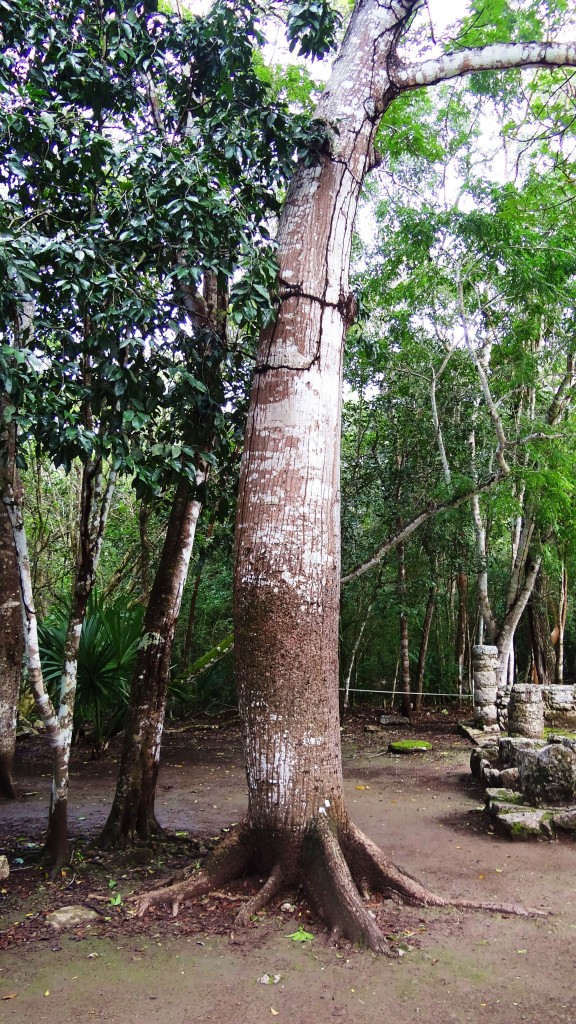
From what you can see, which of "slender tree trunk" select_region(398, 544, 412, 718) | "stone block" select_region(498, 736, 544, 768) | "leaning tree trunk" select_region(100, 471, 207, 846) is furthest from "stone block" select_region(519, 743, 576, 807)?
"slender tree trunk" select_region(398, 544, 412, 718)

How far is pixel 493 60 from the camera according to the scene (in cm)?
420

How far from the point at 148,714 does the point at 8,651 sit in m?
2.50

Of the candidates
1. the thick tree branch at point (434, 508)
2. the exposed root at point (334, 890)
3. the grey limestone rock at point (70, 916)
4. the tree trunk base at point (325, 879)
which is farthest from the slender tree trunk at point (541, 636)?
the grey limestone rock at point (70, 916)

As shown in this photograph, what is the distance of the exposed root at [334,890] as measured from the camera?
292cm

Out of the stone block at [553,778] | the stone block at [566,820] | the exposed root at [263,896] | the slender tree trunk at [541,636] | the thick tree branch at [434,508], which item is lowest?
the exposed root at [263,896]

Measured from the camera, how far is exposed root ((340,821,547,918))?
10.8ft

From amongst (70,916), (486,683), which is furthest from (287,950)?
(486,683)

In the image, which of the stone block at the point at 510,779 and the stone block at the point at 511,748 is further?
the stone block at the point at 511,748

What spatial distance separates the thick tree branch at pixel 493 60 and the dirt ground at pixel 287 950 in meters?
4.81

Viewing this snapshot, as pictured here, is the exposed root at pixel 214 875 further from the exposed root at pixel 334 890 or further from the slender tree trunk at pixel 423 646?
the slender tree trunk at pixel 423 646

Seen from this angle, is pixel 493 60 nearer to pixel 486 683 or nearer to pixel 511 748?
pixel 511 748

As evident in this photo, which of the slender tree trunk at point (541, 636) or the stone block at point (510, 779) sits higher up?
the slender tree trunk at point (541, 636)

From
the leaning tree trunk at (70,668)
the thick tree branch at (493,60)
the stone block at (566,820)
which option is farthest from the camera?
the stone block at (566,820)

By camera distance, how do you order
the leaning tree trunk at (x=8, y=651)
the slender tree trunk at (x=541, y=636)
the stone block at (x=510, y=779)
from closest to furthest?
1. the stone block at (x=510, y=779)
2. the leaning tree trunk at (x=8, y=651)
3. the slender tree trunk at (x=541, y=636)
